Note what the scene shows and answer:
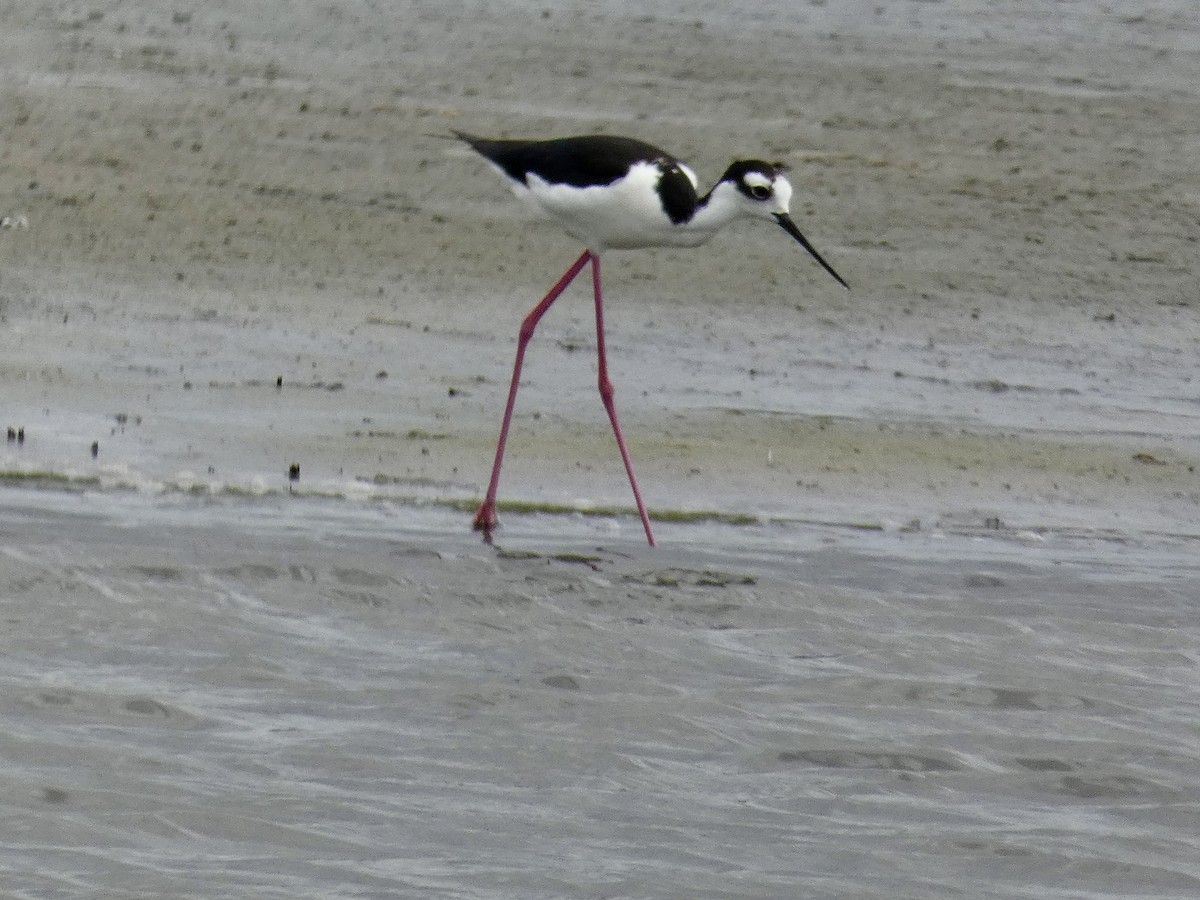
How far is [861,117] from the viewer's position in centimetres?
1186

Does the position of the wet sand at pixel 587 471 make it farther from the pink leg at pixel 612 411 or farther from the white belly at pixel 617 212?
the white belly at pixel 617 212

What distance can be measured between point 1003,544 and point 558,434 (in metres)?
1.59

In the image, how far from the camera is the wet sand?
4.70 m

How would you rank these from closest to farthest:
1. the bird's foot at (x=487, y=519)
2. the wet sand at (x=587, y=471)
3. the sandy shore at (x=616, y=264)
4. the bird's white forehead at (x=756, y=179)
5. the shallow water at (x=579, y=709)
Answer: the shallow water at (x=579, y=709) → the wet sand at (x=587, y=471) → the bird's foot at (x=487, y=519) → the bird's white forehead at (x=756, y=179) → the sandy shore at (x=616, y=264)

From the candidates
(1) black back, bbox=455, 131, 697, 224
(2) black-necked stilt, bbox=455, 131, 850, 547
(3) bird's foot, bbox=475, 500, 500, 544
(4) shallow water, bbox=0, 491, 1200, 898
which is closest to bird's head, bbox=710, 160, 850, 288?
(2) black-necked stilt, bbox=455, 131, 850, 547

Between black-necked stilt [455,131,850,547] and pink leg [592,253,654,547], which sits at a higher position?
black-necked stilt [455,131,850,547]

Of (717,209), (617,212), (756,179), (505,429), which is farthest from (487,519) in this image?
(756,179)

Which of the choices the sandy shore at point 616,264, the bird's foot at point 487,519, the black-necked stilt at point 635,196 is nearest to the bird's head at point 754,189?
the black-necked stilt at point 635,196

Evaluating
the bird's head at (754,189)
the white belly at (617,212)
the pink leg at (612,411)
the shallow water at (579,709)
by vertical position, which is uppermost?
the bird's head at (754,189)

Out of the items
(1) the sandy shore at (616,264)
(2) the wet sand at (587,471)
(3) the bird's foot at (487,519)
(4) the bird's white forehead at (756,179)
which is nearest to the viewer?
(2) the wet sand at (587,471)

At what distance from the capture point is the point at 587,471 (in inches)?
295

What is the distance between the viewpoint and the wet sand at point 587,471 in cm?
470

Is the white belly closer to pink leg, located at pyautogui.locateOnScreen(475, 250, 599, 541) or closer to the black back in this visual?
the black back

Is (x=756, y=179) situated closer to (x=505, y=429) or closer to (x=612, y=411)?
(x=612, y=411)
